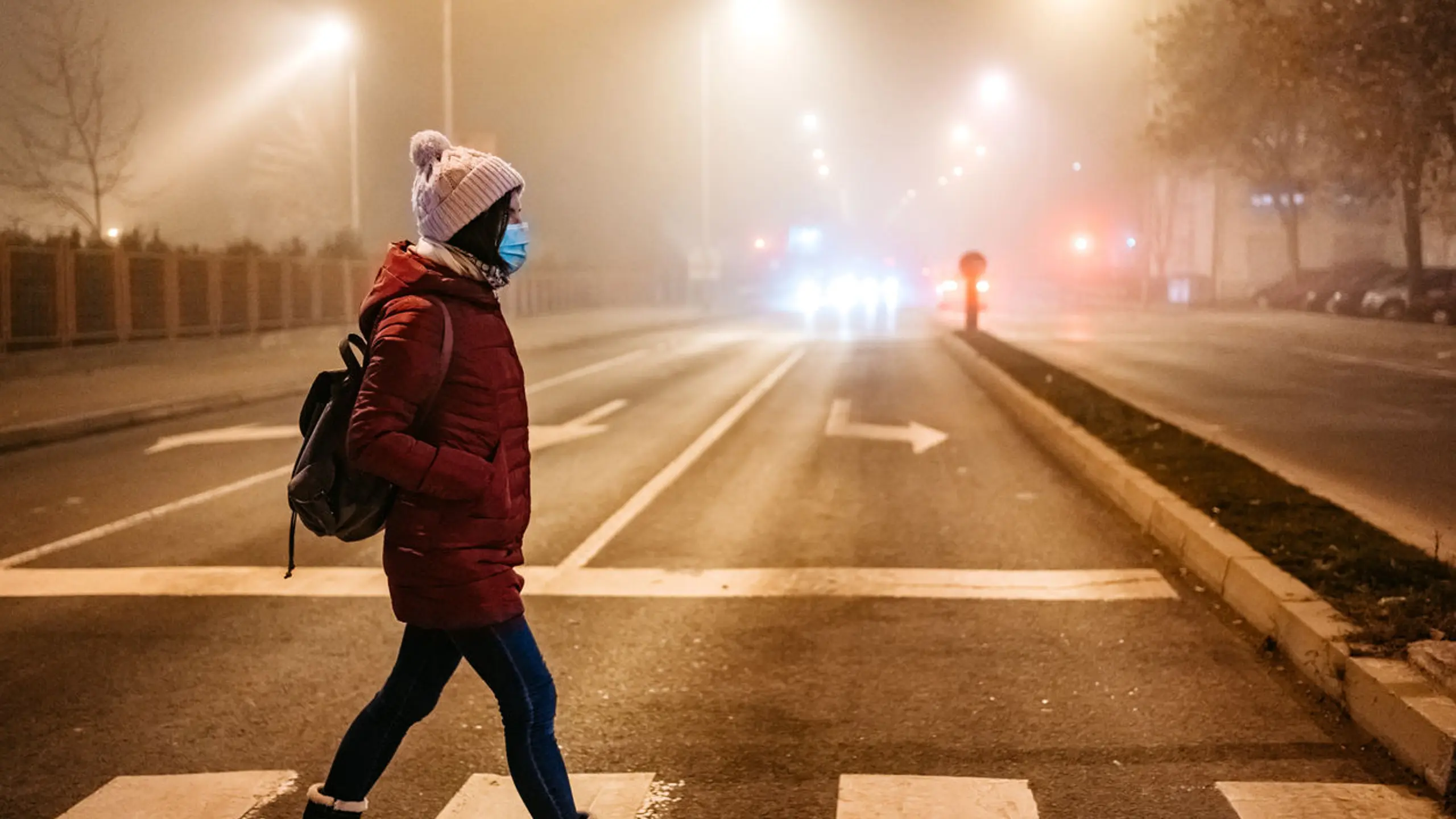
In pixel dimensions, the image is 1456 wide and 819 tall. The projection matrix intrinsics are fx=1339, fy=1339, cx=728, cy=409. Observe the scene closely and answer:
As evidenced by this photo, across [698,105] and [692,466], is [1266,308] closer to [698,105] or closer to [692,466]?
[698,105]

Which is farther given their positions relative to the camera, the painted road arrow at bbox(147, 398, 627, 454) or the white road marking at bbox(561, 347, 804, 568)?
the painted road arrow at bbox(147, 398, 627, 454)

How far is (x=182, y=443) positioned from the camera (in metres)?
13.3

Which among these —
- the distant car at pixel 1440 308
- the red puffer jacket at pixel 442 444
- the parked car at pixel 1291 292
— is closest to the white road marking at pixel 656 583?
the red puffer jacket at pixel 442 444

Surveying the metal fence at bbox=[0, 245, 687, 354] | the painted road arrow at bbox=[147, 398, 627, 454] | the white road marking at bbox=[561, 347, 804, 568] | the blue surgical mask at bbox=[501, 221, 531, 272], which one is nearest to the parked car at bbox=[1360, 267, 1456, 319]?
the metal fence at bbox=[0, 245, 687, 354]

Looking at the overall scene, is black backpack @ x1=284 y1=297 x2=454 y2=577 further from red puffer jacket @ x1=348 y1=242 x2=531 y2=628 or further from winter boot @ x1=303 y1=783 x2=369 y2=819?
winter boot @ x1=303 y1=783 x2=369 y2=819

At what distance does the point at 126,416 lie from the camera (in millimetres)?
15008

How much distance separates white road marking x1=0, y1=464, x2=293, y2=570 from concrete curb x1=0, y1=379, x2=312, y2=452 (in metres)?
3.62

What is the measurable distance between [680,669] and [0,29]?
26.7m

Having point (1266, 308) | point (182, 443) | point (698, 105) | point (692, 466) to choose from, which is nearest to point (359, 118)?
point (698, 105)

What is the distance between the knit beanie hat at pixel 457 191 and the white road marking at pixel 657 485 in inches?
176

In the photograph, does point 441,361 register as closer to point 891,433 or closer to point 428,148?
point 428,148

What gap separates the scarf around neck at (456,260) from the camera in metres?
3.23

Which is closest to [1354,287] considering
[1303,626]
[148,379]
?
[148,379]

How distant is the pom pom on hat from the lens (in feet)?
11.1
